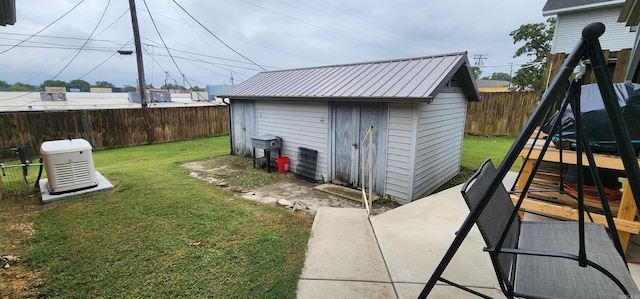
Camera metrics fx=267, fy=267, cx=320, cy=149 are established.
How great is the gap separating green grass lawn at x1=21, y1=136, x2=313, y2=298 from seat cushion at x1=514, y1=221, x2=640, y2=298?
1.66m

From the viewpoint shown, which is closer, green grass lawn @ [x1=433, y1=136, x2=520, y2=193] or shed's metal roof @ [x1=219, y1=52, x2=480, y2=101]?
shed's metal roof @ [x1=219, y1=52, x2=480, y2=101]

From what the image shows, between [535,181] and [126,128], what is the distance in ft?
43.0

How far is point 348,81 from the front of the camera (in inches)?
250

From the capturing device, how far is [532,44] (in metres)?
18.6

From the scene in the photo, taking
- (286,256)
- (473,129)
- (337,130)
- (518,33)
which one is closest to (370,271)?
(286,256)

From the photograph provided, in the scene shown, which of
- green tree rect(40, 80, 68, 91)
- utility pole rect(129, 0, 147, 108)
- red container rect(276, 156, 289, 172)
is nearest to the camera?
red container rect(276, 156, 289, 172)

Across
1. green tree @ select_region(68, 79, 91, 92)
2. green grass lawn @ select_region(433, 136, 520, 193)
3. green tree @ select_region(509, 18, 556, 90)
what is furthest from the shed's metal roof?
green tree @ select_region(68, 79, 91, 92)

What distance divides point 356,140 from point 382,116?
82 cm

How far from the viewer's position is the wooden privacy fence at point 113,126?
340 inches

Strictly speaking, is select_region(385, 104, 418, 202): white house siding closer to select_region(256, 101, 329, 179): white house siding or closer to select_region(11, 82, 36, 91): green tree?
select_region(256, 101, 329, 179): white house siding

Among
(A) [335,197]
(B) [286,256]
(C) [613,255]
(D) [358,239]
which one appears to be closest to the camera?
(C) [613,255]

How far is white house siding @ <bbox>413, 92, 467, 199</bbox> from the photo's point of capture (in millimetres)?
5199

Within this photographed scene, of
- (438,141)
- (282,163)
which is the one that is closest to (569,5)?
(438,141)

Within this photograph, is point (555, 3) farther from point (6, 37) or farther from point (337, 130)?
point (6, 37)
